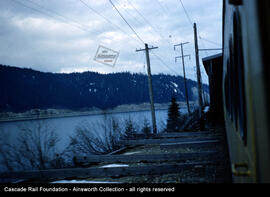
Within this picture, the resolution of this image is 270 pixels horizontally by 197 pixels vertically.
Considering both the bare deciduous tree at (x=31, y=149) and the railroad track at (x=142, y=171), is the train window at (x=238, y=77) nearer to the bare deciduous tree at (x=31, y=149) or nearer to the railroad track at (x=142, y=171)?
the railroad track at (x=142, y=171)

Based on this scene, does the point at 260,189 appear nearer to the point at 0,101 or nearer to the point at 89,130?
the point at 89,130

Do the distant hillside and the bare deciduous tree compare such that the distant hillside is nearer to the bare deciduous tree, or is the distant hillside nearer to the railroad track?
the bare deciduous tree

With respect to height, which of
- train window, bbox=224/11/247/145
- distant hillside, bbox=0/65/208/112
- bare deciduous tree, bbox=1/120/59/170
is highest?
distant hillside, bbox=0/65/208/112

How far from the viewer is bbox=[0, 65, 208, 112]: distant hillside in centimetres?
2563

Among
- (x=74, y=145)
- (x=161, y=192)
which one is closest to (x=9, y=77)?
(x=74, y=145)

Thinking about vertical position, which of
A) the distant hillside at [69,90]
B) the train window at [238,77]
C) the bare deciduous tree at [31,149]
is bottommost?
the bare deciduous tree at [31,149]

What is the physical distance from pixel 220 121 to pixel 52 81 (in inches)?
1381

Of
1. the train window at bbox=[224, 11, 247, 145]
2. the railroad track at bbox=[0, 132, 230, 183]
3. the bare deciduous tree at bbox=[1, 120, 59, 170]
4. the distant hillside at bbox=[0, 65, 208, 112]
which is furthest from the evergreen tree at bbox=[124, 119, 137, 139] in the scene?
the train window at bbox=[224, 11, 247, 145]

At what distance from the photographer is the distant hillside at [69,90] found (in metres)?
25.6

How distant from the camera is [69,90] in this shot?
6003 cm

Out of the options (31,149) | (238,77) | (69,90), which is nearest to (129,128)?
(31,149)

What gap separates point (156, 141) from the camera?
39.1 feet

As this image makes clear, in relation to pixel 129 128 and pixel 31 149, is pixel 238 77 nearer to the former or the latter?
pixel 31 149

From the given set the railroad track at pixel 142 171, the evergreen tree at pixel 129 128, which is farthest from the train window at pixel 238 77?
the evergreen tree at pixel 129 128
